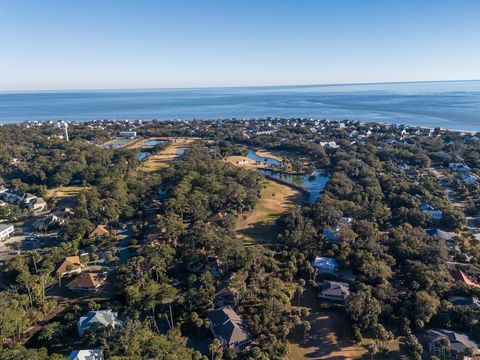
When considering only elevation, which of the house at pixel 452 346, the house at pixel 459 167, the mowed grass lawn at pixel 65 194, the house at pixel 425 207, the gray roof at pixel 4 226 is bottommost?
the house at pixel 452 346

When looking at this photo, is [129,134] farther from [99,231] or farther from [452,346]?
[452,346]

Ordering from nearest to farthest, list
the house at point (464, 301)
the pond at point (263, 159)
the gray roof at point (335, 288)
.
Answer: the house at point (464, 301)
the gray roof at point (335, 288)
the pond at point (263, 159)

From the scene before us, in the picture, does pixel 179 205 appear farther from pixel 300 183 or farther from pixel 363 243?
pixel 300 183

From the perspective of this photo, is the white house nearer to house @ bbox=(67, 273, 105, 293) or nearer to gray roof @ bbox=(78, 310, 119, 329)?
house @ bbox=(67, 273, 105, 293)

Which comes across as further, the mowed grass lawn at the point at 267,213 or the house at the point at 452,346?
the mowed grass lawn at the point at 267,213

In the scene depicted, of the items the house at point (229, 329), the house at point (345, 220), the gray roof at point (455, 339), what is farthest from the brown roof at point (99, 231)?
the gray roof at point (455, 339)

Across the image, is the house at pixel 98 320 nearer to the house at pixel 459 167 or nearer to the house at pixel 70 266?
the house at pixel 70 266

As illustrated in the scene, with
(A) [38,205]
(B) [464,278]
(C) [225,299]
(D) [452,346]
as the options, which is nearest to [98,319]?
(C) [225,299]
